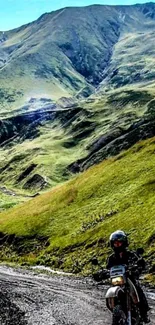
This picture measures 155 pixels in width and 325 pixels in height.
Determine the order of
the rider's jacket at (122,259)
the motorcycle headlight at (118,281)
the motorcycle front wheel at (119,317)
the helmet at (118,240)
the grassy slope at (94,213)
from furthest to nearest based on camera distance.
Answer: the grassy slope at (94,213) < the rider's jacket at (122,259) < the helmet at (118,240) < the motorcycle headlight at (118,281) < the motorcycle front wheel at (119,317)

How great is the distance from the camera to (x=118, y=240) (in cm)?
1964

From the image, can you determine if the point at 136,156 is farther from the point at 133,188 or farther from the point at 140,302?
the point at 140,302

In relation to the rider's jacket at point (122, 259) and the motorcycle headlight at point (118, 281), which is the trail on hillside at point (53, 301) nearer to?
the rider's jacket at point (122, 259)

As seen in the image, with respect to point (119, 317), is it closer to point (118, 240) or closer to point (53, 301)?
point (118, 240)

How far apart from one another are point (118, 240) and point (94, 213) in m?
52.7

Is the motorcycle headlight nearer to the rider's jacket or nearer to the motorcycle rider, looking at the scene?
the motorcycle rider

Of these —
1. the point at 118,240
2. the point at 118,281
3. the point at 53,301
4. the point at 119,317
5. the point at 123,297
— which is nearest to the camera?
the point at 119,317

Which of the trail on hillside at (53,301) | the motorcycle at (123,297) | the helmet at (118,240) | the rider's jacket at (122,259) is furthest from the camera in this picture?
the trail on hillside at (53,301)

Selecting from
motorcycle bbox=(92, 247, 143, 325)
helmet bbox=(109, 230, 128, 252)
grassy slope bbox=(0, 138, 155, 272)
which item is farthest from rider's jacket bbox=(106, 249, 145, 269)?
grassy slope bbox=(0, 138, 155, 272)

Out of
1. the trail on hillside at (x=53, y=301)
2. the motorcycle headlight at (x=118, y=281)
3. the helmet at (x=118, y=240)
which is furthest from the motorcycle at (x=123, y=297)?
the trail on hillside at (x=53, y=301)

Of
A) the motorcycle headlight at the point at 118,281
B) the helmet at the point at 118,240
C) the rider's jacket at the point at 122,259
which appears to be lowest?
the motorcycle headlight at the point at 118,281

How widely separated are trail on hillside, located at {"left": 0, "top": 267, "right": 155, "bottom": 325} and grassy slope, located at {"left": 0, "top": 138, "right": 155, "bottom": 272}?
7905 millimetres

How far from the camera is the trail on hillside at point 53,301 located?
1236 inches

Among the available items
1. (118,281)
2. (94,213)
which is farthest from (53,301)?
(94,213)
